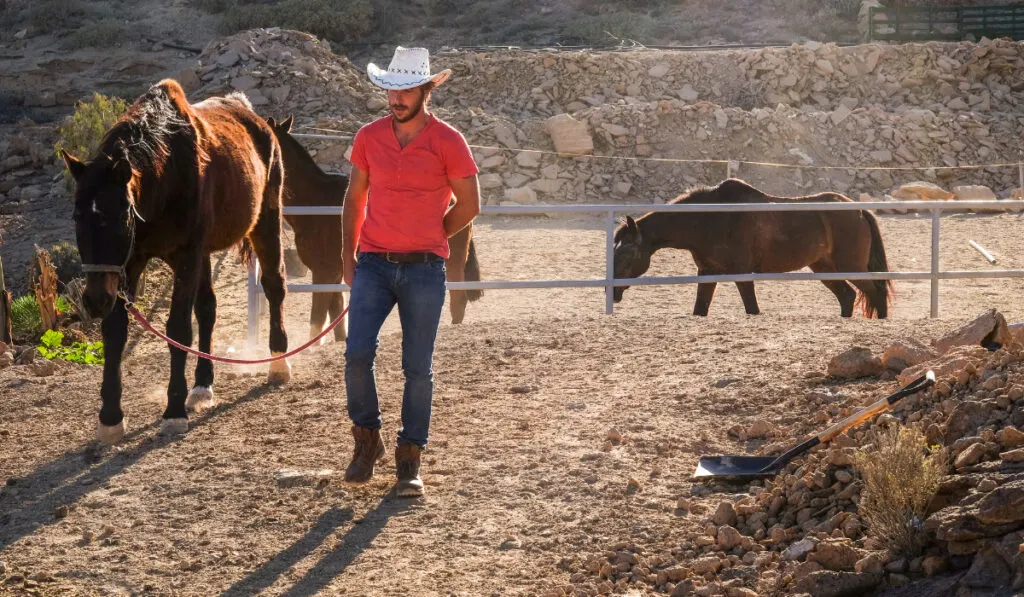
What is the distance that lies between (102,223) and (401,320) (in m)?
1.75

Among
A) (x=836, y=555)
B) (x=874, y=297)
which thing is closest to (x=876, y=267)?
(x=874, y=297)

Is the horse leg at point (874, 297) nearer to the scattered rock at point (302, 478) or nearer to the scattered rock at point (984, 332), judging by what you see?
the scattered rock at point (984, 332)

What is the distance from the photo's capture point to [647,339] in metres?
8.09

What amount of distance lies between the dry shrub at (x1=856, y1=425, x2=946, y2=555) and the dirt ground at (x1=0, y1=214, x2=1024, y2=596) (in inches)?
32.9

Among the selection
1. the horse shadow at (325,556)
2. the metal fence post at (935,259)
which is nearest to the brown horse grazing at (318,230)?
the metal fence post at (935,259)

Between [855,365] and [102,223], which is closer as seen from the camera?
[102,223]

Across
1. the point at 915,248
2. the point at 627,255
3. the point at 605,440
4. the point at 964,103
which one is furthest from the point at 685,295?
the point at 964,103

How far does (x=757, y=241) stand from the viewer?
11.3 meters

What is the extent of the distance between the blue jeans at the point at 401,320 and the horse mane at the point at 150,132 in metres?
1.65

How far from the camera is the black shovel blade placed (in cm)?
496

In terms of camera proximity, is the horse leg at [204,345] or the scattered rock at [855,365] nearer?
the scattered rock at [855,365]

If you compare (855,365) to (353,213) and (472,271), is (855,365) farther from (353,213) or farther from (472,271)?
(472,271)

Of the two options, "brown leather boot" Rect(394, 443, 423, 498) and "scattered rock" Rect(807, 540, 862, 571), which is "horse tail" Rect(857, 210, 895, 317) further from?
"scattered rock" Rect(807, 540, 862, 571)

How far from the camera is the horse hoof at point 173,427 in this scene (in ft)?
20.4
